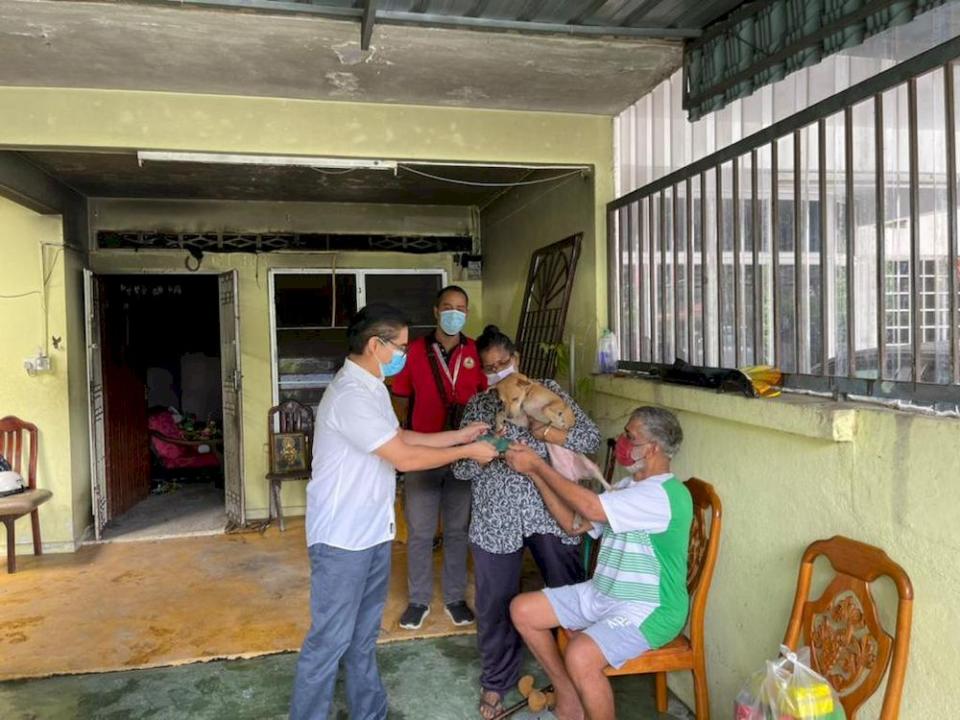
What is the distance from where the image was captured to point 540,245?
4527 mm

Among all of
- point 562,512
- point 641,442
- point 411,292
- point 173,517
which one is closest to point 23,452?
point 173,517

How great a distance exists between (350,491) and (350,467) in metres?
0.08

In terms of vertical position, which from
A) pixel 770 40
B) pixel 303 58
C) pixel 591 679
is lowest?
pixel 591 679

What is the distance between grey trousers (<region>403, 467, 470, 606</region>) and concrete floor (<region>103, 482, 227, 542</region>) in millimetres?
2503

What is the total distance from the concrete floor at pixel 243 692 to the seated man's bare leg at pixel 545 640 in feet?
0.61

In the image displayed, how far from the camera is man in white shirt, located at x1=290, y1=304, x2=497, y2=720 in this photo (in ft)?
7.32

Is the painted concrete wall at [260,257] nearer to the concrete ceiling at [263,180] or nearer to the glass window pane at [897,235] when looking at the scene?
the concrete ceiling at [263,180]

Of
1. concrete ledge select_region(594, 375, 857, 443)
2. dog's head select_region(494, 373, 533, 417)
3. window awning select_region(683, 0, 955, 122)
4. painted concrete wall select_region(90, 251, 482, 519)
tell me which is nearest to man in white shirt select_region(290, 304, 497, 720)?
dog's head select_region(494, 373, 533, 417)

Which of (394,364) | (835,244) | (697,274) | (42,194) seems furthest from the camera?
(42,194)

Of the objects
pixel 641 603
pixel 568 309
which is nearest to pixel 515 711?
pixel 641 603

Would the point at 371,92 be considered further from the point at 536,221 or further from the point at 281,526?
the point at 281,526

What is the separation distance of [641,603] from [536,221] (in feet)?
9.57

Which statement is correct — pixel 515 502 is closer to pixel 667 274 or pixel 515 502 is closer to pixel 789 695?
pixel 789 695

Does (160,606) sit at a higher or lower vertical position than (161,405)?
lower
